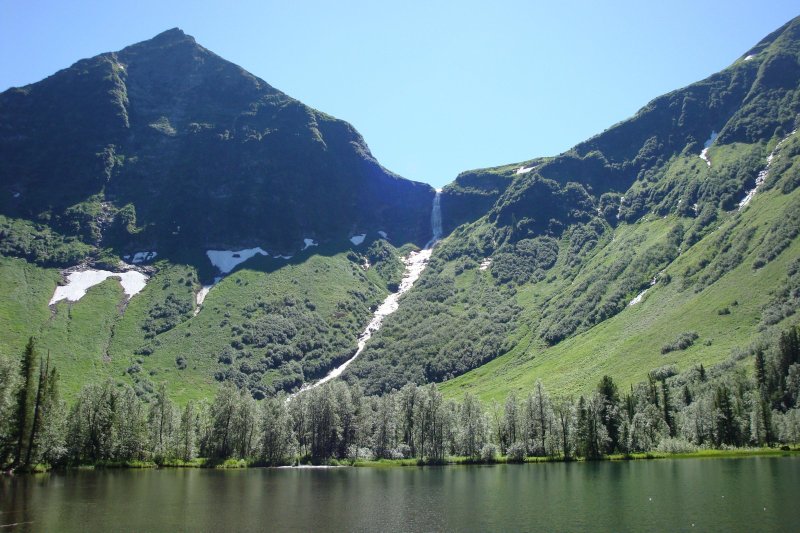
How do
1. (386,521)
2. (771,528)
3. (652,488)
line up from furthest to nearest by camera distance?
(652,488) → (386,521) → (771,528)

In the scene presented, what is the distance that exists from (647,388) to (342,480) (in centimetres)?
9991

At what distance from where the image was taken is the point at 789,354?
501 feet

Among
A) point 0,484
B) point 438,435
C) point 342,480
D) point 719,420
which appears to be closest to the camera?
point 0,484

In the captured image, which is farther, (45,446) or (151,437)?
(151,437)

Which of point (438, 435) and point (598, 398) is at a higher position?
point (598, 398)

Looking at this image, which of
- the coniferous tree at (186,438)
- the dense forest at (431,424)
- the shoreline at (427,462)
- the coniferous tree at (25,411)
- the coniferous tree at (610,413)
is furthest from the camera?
the coniferous tree at (186,438)

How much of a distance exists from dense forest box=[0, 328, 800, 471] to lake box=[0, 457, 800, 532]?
30.8m

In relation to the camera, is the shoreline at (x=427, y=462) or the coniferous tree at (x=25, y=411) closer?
the coniferous tree at (x=25, y=411)

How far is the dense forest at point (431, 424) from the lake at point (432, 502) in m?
30.8

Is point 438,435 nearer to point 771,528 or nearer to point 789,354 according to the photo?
point 789,354

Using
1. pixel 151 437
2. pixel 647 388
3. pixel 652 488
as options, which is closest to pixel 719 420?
pixel 647 388

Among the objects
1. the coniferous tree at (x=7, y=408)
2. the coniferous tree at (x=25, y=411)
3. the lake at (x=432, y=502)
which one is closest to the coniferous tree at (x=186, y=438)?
the lake at (x=432, y=502)

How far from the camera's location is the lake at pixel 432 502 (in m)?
52.4

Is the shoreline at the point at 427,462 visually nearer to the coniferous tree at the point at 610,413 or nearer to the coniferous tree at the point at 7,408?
the coniferous tree at the point at 610,413
